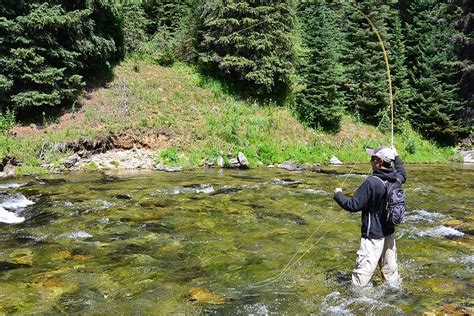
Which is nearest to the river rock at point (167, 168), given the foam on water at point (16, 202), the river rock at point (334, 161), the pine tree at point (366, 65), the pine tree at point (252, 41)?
the foam on water at point (16, 202)

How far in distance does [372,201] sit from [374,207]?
13cm

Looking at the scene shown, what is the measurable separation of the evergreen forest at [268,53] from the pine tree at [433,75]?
3.1 inches

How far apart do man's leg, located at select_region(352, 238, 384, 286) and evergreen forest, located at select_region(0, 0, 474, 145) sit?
56.8 ft

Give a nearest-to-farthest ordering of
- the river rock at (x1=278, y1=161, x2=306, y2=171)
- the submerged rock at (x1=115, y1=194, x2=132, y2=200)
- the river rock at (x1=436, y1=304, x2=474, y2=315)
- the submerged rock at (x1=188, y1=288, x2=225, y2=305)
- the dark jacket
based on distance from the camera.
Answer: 1. the river rock at (x1=436, y1=304, x2=474, y2=315)
2. the dark jacket
3. the submerged rock at (x1=188, y1=288, x2=225, y2=305)
4. the submerged rock at (x1=115, y1=194, x2=132, y2=200)
5. the river rock at (x1=278, y1=161, x2=306, y2=171)

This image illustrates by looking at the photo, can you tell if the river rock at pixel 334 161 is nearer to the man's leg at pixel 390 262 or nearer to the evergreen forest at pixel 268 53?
the evergreen forest at pixel 268 53

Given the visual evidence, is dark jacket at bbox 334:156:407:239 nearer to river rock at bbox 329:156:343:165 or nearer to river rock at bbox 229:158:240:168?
river rock at bbox 229:158:240:168

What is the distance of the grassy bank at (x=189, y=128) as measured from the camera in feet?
66.5

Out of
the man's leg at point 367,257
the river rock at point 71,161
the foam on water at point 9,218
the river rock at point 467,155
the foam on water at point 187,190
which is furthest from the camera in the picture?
the river rock at point 467,155

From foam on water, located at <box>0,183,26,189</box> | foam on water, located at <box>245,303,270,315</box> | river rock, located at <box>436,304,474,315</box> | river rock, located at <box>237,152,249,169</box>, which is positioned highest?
river rock, located at <box>436,304,474,315</box>

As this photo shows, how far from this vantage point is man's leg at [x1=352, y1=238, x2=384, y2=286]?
6.40 metres

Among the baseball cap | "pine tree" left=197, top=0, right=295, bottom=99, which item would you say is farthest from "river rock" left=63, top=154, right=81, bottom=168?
the baseball cap

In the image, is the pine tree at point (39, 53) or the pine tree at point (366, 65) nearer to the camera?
the pine tree at point (39, 53)

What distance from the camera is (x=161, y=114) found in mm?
23734

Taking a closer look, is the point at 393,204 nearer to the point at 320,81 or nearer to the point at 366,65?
the point at 320,81
